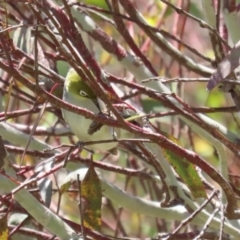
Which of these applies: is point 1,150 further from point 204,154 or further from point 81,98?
point 204,154

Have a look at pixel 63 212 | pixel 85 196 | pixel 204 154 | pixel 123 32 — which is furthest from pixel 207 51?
pixel 85 196

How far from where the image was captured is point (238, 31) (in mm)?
1084

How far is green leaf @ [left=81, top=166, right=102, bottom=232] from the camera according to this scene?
3.50ft

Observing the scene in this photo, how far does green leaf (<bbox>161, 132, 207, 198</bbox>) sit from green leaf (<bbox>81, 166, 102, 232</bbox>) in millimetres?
135

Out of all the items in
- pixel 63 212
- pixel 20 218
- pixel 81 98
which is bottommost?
pixel 63 212

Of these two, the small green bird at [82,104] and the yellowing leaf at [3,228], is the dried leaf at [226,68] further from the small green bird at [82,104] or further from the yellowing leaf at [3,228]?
the yellowing leaf at [3,228]

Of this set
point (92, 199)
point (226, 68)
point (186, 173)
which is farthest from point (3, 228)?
point (226, 68)

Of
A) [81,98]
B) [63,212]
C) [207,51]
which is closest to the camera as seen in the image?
[81,98]

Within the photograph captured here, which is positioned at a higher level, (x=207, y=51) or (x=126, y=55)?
(x=126, y=55)

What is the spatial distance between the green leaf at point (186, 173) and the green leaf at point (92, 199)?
0.13 m

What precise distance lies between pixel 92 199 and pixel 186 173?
0.53 feet

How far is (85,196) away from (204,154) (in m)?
1.47

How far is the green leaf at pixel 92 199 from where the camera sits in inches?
42.0

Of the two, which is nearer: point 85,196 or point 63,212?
point 85,196
